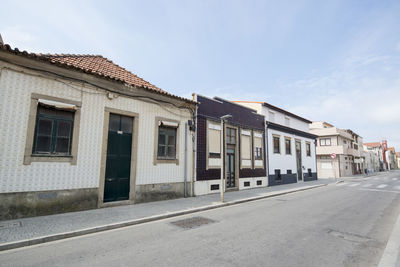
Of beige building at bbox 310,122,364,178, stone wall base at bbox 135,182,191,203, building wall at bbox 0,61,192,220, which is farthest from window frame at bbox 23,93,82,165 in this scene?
beige building at bbox 310,122,364,178

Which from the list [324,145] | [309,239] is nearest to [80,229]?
[309,239]

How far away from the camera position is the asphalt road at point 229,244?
3.86 meters

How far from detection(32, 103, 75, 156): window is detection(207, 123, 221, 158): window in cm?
747

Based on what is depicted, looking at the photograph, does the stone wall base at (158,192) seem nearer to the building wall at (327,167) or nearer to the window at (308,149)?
the window at (308,149)

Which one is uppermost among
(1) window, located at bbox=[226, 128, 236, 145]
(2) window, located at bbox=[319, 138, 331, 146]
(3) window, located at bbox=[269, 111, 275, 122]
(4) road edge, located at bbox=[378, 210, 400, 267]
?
(3) window, located at bbox=[269, 111, 275, 122]

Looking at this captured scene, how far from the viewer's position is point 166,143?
424 inches

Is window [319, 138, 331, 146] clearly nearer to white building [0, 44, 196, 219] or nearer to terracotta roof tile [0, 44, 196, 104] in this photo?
terracotta roof tile [0, 44, 196, 104]

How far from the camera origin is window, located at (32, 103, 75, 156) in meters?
7.18

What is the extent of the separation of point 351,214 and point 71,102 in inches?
441

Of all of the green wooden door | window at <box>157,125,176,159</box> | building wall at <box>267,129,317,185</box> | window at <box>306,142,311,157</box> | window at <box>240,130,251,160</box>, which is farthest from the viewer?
window at <box>306,142,311,157</box>

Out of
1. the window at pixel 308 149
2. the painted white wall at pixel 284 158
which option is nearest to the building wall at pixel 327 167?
the painted white wall at pixel 284 158

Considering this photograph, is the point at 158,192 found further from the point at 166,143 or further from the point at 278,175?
the point at 278,175

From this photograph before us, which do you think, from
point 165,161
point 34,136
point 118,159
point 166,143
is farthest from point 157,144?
point 34,136

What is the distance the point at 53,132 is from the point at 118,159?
8.59 ft
